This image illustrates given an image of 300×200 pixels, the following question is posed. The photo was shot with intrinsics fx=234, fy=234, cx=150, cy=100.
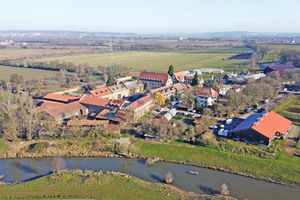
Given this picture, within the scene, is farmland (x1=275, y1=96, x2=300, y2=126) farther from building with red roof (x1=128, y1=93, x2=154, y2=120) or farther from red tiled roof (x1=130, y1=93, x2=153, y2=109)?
red tiled roof (x1=130, y1=93, x2=153, y2=109)

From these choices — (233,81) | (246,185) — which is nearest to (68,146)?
(246,185)

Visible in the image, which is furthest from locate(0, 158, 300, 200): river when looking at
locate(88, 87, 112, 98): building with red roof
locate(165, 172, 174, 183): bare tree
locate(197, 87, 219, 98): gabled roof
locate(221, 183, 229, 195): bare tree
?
locate(88, 87, 112, 98): building with red roof

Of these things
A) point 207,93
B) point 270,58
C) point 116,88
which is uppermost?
point 270,58

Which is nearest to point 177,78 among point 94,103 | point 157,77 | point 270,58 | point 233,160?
point 157,77

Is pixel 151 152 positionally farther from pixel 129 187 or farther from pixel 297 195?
pixel 297 195

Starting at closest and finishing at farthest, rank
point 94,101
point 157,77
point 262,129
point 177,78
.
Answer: point 262,129 < point 94,101 < point 157,77 < point 177,78

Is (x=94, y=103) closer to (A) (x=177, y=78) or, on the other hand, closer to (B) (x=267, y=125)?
(B) (x=267, y=125)
